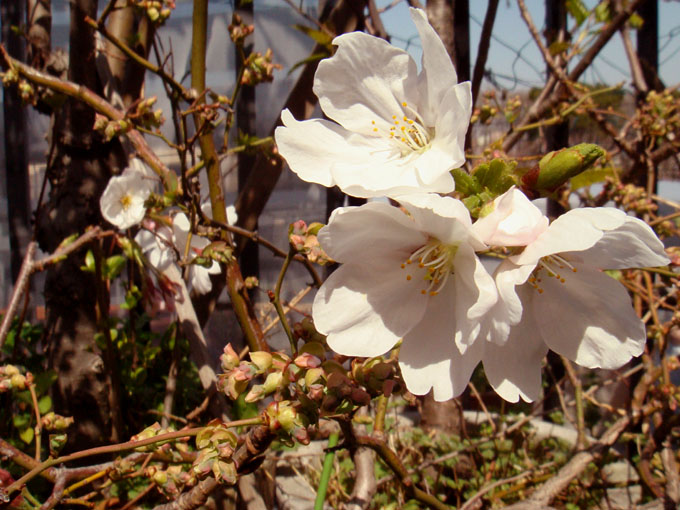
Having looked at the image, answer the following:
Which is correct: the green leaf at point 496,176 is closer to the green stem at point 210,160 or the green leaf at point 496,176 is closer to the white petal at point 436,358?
the white petal at point 436,358

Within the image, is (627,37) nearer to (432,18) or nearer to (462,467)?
(432,18)

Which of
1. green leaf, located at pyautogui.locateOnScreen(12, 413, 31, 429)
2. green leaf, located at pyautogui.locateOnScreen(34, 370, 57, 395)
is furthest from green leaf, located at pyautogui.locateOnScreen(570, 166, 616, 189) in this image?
green leaf, located at pyautogui.locateOnScreen(12, 413, 31, 429)

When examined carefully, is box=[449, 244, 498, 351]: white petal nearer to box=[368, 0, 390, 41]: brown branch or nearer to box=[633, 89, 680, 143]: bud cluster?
box=[368, 0, 390, 41]: brown branch

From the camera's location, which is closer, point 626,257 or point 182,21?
point 626,257

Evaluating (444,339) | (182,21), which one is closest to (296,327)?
(444,339)

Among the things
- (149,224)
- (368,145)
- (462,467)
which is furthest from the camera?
(462,467)

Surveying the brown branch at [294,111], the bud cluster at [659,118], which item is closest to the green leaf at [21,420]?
the brown branch at [294,111]
